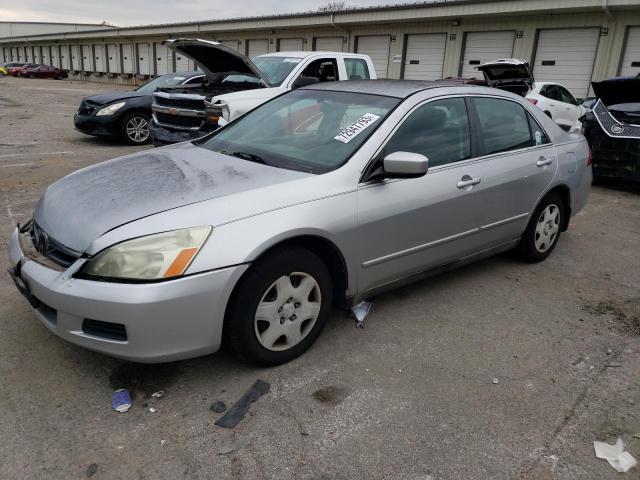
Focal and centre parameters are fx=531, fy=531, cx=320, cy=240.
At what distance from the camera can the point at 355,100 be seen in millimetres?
3766

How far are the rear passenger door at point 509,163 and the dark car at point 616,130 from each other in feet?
13.5

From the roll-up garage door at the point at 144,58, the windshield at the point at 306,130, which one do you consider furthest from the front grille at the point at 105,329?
the roll-up garage door at the point at 144,58

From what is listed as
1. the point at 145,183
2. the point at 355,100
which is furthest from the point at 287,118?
the point at 145,183

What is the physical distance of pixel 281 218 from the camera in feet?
9.18

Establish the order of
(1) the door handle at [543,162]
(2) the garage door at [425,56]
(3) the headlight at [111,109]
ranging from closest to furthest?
(1) the door handle at [543,162]
(3) the headlight at [111,109]
(2) the garage door at [425,56]

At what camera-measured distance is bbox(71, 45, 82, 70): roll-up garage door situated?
171 feet

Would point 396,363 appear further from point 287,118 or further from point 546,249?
point 546,249

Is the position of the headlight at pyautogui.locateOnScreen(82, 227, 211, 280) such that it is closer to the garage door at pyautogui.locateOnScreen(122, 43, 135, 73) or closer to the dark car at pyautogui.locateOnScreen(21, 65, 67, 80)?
Result: the garage door at pyautogui.locateOnScreen(122, 43, 135, 73)

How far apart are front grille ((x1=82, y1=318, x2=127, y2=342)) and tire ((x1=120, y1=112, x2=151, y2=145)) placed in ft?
28.5

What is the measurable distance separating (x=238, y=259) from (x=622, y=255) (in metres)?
4.38

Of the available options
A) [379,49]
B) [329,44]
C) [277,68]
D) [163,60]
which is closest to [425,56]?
[379,49]

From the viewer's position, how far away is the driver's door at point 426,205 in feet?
10.7

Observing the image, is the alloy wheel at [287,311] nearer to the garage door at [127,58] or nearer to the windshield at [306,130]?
the windshield at [306,130]

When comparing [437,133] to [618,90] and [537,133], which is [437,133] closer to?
[537,133]
